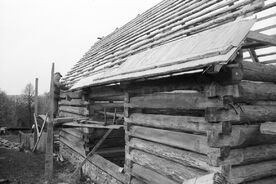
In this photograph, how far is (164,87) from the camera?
505cm

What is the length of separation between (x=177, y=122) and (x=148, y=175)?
4.93ft

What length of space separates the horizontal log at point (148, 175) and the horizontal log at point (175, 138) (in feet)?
2.19

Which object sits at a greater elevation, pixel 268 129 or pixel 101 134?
pixel 268 129

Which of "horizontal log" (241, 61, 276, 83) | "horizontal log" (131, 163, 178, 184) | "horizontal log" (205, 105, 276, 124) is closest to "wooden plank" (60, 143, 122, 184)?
"horizontal log" (131, 163, 178, 184)

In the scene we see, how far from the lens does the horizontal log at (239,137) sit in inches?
152

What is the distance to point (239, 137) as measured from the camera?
13.1 feet

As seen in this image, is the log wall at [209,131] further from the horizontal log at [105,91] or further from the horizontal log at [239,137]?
the horizontal log at [105,91]

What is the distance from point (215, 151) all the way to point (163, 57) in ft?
6.09

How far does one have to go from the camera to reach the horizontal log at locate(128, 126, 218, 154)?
165 inches

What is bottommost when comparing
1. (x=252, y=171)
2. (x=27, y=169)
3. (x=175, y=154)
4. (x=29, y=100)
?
(x=27, y=169)

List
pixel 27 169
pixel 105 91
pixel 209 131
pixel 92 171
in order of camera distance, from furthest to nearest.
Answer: pixel 27 169
pixel 92 171
pixel 105 91
pixel 209 131

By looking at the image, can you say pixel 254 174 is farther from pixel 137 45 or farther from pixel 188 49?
pixel 137 45

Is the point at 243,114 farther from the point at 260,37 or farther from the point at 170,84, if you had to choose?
the point at 170,84

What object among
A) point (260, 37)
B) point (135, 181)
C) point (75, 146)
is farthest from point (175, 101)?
point (75, 146)
